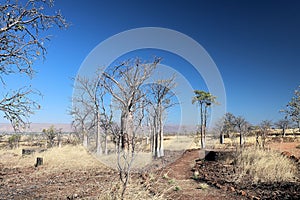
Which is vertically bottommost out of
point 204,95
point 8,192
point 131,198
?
point 8,192

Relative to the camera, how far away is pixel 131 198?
520cm

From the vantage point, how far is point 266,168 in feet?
31.4

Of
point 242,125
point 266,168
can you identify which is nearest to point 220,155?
point 266,168

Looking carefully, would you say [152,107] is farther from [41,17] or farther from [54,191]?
[41,17]

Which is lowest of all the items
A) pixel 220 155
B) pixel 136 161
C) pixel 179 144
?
pixel 179 144

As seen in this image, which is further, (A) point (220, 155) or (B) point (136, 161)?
(B) point (136, 161)

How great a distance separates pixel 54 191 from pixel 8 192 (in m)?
1.45

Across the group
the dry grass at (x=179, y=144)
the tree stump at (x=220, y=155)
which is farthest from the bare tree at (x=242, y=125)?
the tree stump at (x=220, y=155)

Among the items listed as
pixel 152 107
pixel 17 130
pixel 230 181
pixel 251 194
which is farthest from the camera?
pixel 152 107

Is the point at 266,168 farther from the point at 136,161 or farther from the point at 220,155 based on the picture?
the point at 136,161

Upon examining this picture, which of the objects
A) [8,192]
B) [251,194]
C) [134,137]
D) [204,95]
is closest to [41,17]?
[134,137]

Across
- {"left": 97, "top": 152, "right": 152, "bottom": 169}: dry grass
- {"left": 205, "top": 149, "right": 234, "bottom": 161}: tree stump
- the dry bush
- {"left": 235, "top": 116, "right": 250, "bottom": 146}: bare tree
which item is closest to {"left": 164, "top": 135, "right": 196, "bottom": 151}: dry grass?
{"left": 235, "top": 116, "right": 250, "bottom": 146}: bare tree

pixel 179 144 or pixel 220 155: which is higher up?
pixel 220 155

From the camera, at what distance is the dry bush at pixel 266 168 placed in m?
8.85
